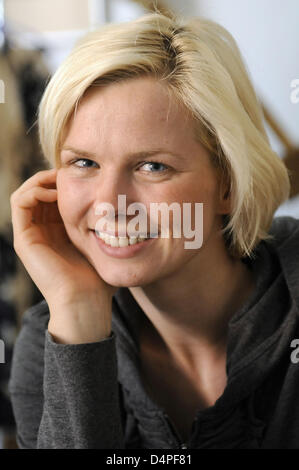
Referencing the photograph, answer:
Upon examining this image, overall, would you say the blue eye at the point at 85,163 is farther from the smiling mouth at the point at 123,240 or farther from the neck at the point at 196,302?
the neck at the point at 196,302

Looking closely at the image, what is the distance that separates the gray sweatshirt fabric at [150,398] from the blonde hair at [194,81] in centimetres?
14

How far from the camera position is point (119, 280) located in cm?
84

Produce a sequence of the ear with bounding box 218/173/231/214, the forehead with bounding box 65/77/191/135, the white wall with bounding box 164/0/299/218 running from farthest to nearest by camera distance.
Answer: the white wall with bounding box 164/0/299/218 → the ear with bounding box 218/173/231/214 → the forehead with bounding box 65/77/191/135

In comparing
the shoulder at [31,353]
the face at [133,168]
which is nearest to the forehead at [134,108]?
the face at [133,168]

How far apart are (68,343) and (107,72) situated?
1.23ft

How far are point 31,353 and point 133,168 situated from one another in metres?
0.41

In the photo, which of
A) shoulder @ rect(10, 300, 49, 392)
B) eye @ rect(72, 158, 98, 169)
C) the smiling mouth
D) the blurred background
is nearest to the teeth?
Answer: the smiling mouth

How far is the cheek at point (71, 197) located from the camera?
0.84 metres

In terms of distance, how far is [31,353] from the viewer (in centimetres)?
103

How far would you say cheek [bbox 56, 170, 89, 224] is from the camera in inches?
32.9

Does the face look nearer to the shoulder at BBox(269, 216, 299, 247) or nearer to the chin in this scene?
the chin

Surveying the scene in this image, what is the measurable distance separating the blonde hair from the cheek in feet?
0.16

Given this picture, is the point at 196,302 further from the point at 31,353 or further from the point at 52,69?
the point at 52,69

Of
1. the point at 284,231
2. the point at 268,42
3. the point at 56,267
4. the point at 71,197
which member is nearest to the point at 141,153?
the point at 71,197
